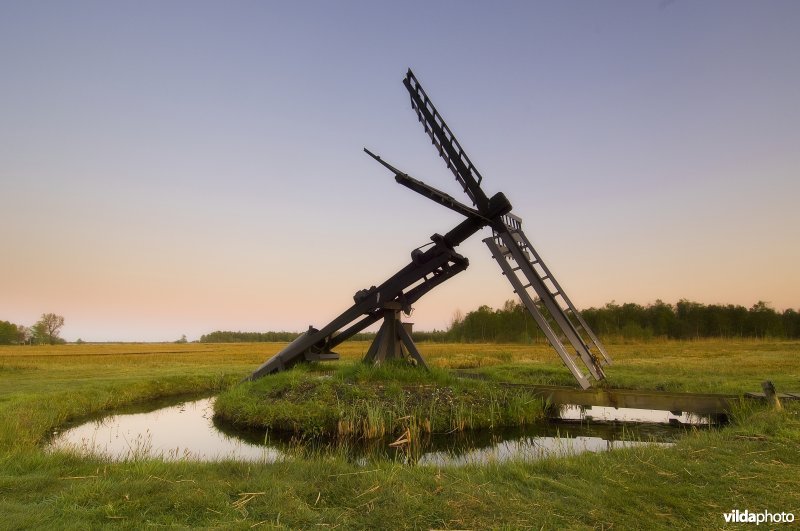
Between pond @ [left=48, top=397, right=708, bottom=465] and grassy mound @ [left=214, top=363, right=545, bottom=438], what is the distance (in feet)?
1.49

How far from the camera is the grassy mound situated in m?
12.4

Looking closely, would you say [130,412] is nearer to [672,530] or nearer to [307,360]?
[307,360]

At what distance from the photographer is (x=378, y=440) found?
1166 cm

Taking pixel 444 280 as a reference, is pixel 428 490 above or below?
below

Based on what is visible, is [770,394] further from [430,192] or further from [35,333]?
[35,333]

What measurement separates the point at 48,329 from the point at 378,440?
156 metres

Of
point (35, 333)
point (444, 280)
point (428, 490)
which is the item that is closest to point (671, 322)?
point (444, 280)

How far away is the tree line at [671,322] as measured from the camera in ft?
215

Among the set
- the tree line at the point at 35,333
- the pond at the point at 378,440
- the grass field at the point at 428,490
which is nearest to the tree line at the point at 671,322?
the pond at the point at 378,440

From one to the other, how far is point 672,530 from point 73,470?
7885 millimetres

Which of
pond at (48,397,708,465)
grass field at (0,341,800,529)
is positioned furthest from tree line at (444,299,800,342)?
grass field at (0,341,800,529)

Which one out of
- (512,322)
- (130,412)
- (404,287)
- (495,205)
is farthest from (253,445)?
(512,322)

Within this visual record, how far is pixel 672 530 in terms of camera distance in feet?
15.4

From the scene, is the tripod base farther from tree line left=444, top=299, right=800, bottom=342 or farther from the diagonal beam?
tree line left=444, top=299, right=800, bottom=342
